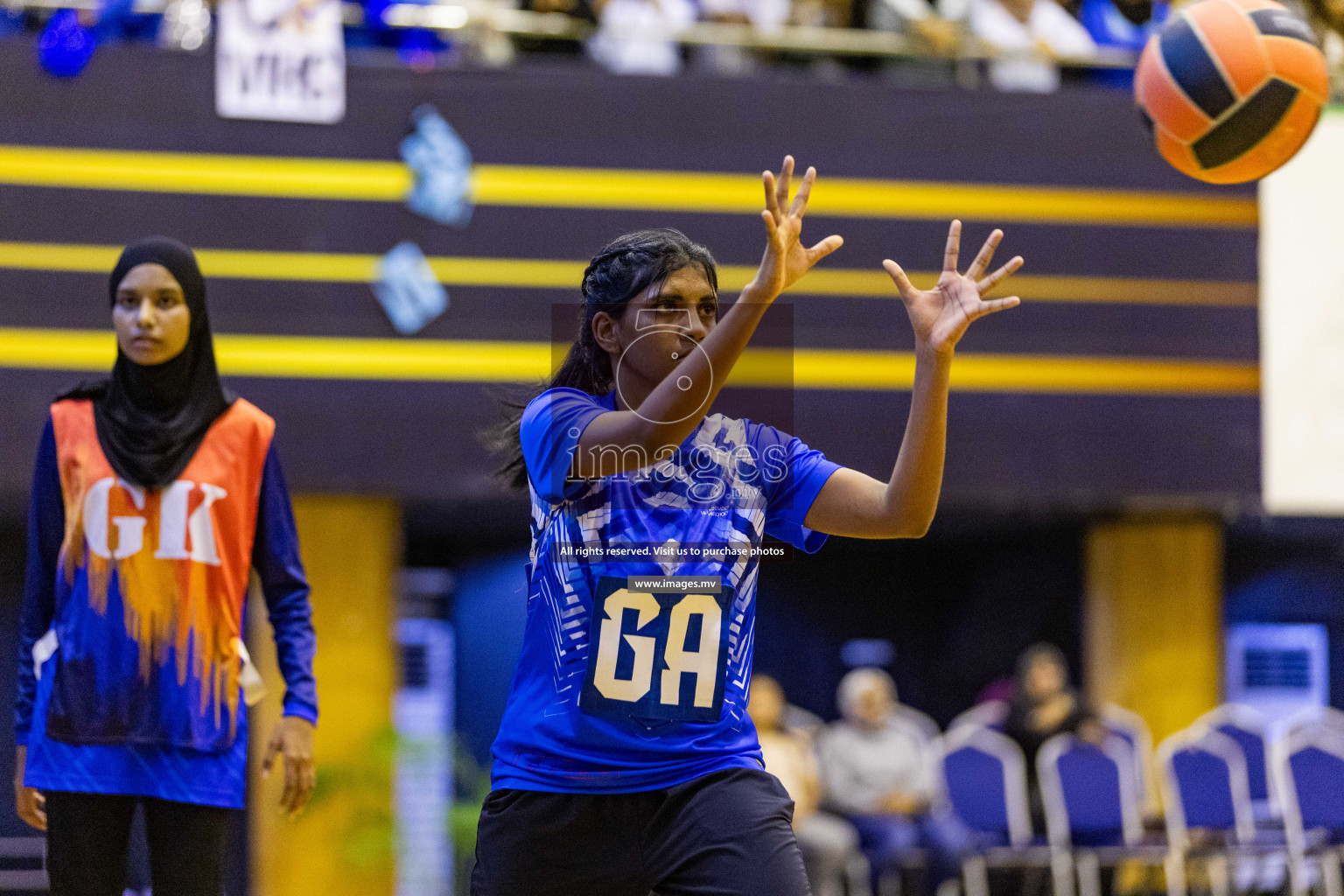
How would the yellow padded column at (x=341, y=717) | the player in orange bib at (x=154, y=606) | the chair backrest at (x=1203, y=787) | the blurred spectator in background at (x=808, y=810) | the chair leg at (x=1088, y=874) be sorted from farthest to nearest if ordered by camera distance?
the chair backrest at (x=1203, y=787) → the chair leg at (x=1088, y=874) → the blurred spectator in background at (x=808, y=810) → the yellow padded column at (x=341, y=717) → the player in orange bib at (x=154, y=606)

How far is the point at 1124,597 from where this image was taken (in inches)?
339

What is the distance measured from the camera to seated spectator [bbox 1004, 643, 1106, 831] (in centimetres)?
816

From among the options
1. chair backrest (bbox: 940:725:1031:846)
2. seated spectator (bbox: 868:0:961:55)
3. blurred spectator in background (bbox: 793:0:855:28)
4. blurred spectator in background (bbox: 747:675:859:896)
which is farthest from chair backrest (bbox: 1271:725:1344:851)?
blurred spectator in background (bbox: 793:0:855:28)

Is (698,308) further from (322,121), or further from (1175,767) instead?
(1175,767)

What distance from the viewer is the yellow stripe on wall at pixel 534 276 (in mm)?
7102

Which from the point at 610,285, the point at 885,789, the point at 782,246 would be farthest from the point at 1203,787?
the point at 782,246

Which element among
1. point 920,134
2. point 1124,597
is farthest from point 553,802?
point 1124,597

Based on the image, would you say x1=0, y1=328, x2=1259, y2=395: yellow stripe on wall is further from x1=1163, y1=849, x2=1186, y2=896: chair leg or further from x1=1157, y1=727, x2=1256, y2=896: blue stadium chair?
x1=1163, y1=849, x2=1186, y2=896: chair leg

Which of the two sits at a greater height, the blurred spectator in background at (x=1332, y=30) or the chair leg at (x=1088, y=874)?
the blurred spectator in background at (x=1332, y=30)

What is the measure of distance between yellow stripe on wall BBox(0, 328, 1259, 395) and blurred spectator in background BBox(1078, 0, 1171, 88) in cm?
174

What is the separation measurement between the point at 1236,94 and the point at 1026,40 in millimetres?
3119

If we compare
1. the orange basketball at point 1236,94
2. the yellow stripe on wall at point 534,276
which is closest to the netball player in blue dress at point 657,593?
the orange basketball at point 1236,94

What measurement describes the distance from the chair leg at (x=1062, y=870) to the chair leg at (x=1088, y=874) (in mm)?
54

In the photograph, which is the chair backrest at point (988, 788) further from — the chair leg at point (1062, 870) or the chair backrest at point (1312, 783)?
the chair backrest at point (1312, 783)
